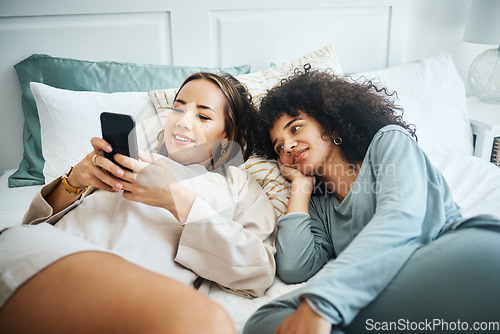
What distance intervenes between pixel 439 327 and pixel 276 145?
70 centimetres

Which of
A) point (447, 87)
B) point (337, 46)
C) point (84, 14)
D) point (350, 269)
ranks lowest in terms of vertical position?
point (350, 269)

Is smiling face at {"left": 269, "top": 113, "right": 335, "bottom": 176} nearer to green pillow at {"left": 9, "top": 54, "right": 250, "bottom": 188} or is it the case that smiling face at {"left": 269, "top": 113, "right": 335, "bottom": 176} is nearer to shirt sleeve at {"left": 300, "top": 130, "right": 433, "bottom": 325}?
shirt sleeve at {"left": 300, "top": 130, "right": 433, "bottom": 325}

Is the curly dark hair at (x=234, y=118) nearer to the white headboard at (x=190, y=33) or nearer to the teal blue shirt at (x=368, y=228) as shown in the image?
the teal blue shirt at (x=368, y=228)

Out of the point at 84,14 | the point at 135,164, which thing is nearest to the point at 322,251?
the point at 135,164

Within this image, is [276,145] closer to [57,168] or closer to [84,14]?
[57,168]

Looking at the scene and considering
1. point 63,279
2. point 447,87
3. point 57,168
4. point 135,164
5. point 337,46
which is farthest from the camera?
point 337,46

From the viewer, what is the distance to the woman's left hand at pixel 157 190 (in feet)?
3.30

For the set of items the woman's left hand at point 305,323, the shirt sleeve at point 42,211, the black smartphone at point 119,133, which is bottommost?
the woman's left hand at point 305,323

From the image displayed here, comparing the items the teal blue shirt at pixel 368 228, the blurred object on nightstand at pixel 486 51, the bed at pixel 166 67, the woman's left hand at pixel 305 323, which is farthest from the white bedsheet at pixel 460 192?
the blurred object on nightstand at pixel 486 51

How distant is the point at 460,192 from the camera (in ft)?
4.75

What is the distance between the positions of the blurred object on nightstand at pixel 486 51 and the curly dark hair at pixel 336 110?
3.42 ft

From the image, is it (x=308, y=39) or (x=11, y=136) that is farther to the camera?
(x=308, y=39)

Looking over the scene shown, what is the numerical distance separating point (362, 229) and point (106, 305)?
60cm

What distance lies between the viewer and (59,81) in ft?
5.32
